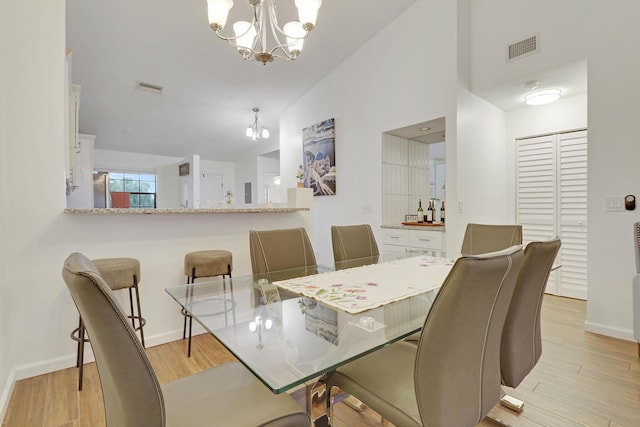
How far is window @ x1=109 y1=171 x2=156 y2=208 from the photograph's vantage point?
6.96 m

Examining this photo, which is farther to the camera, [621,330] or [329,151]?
[329,151]

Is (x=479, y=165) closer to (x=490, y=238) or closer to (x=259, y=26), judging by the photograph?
(x=490, y=238)

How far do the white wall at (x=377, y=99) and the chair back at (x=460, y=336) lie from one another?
2.60 meters

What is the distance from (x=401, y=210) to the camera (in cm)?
423

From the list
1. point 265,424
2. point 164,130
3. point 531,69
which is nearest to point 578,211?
point 531,69

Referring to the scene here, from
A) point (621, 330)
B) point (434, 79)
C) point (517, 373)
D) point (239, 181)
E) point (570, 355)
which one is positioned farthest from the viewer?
point (239, 181)

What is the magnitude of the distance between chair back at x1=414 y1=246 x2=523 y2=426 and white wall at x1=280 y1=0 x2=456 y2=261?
260 centimetres

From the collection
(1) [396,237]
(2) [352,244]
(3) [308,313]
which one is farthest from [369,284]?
(1) [396,237]

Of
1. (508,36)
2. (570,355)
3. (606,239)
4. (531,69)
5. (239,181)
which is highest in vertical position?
(508,36)

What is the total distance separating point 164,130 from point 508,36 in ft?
17.9

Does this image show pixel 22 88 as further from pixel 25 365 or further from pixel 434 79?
pixel 434 79

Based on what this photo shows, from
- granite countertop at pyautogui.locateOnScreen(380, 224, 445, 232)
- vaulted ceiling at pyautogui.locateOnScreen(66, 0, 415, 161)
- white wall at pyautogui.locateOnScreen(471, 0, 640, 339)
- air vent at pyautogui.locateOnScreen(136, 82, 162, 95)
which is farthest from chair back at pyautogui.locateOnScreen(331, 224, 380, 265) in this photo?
air vent at pyautogui.locateOnScreen(136, 82, 162, 95)

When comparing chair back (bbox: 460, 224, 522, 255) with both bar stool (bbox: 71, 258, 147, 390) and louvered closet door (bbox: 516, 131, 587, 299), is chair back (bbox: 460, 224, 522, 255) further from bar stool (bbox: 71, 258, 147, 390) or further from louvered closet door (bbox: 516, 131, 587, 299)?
bar stool (bbox: 71, 258, 147, 390)

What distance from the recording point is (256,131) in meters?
5.37
